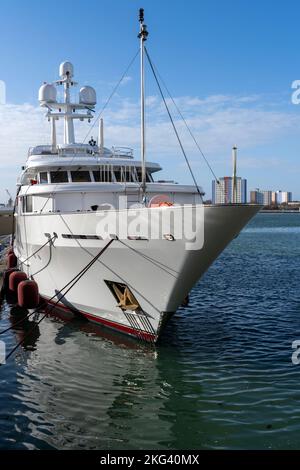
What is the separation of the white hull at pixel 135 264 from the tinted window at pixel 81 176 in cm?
192

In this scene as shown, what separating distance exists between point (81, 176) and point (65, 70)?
8.66 meters

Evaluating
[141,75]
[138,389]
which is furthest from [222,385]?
[141,75]

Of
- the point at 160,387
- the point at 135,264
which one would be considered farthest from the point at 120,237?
the point at 160,387

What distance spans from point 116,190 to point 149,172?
3351mm

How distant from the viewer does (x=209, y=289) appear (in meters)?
19.8

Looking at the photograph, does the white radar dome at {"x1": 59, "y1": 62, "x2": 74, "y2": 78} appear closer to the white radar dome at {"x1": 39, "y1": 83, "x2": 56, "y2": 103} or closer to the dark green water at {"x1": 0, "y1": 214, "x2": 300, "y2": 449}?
the white radar dome at {"x1": 39, "y1": 83, "x2": 56, "y2": 103}

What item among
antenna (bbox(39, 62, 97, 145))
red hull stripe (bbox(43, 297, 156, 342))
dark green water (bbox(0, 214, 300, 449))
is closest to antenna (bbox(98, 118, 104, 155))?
antenna (bbox(39, 62, 97, 145))

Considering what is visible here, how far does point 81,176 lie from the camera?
14.7 metres

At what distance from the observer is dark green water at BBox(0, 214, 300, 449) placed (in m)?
7.16

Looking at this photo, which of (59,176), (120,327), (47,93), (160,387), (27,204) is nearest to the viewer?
(160,387)

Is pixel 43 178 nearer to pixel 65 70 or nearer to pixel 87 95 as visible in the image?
pixel 87 95

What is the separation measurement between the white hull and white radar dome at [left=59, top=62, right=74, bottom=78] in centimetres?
982
